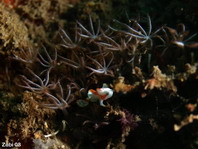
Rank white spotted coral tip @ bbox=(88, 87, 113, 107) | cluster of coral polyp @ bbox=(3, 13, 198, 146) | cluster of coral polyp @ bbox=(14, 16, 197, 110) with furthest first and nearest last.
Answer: cluster of coral polyp @ bbox=(14, 16, 197, 110) → white spotted coral tip @ bbox=(88, 87, 113, 107) → cluster of coral polyp @ bbox=(3, 13, 198, 146)

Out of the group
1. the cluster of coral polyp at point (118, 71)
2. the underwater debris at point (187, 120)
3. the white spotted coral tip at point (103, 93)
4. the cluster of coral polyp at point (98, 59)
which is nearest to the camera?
the underwater debris at point (187, 120)

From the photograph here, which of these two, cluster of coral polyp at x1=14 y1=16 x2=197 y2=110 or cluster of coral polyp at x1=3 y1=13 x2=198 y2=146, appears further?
cluster of coral polyp at x1=14 y1=16 x2=197 y2=110

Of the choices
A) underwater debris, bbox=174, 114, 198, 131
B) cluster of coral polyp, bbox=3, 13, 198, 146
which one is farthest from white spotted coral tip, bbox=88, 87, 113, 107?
underwater debris, bbox=174, 114, 198, 131

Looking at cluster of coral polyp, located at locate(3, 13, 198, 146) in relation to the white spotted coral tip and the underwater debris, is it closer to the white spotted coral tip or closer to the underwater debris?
the white spotted coral tip

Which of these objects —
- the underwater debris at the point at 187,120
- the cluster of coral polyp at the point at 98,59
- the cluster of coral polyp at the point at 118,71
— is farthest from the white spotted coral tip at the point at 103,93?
the underwater debris at the point at 187,120

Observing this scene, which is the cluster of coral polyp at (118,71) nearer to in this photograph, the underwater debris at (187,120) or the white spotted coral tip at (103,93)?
the white spotted coral tip at (103,93)

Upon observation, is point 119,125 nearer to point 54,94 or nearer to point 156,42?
point 54,94

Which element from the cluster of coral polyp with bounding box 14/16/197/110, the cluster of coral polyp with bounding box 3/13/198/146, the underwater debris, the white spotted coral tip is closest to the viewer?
the underwater debris

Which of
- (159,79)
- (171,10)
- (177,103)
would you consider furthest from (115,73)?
(171,10)

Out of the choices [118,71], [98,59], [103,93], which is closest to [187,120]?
[103,93]
